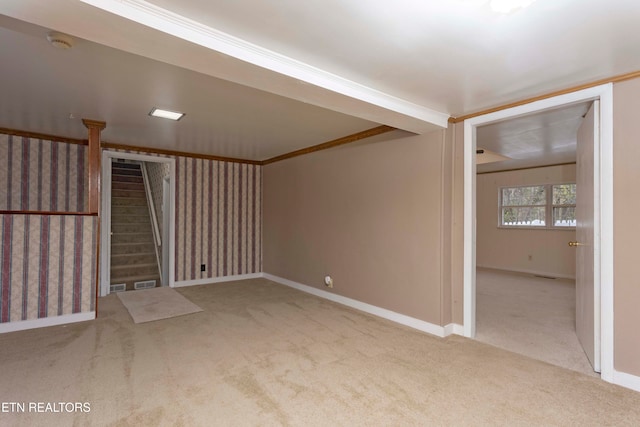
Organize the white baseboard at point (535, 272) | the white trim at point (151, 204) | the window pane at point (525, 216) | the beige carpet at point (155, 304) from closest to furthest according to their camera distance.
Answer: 1. the beige carpet at point (155, 304)
2. the white baseboard at point (535, 272)
3. the white trim at point (151, 204)
4. the window pane at point (525, 216)

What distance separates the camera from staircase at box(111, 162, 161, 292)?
586 centimetres

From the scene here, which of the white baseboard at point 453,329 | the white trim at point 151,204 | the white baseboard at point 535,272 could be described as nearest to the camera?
the white baseboard at point 453,329

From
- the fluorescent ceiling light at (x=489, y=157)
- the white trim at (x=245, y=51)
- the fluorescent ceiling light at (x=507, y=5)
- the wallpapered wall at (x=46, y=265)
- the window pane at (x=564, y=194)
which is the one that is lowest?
the wallpapered wall at (x=46, y=265)

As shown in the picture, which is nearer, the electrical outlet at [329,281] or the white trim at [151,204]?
the electrical outlet at [329,281]

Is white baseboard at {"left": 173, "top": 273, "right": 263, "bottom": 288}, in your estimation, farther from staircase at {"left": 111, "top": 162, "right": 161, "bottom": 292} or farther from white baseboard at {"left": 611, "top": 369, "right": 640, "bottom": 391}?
white baseboard at {"left": 611, "top": 369, "right": 640, "bottom": 391}

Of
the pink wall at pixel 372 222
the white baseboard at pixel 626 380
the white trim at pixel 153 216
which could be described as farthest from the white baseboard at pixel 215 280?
the white baseboard at pixel 626 380

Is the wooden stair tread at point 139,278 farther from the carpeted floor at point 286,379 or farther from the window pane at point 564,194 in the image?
the window pane at point 564,194

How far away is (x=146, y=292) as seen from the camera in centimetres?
480

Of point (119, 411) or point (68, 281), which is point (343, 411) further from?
point (68, 281)

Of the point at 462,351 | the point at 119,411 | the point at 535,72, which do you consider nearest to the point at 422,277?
the point at 462,351

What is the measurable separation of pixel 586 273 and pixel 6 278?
5345 mm

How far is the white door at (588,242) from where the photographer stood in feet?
7.88

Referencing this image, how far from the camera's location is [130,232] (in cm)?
659

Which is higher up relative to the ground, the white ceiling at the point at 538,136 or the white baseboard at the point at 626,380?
the white ceiling at the point at 538,136
